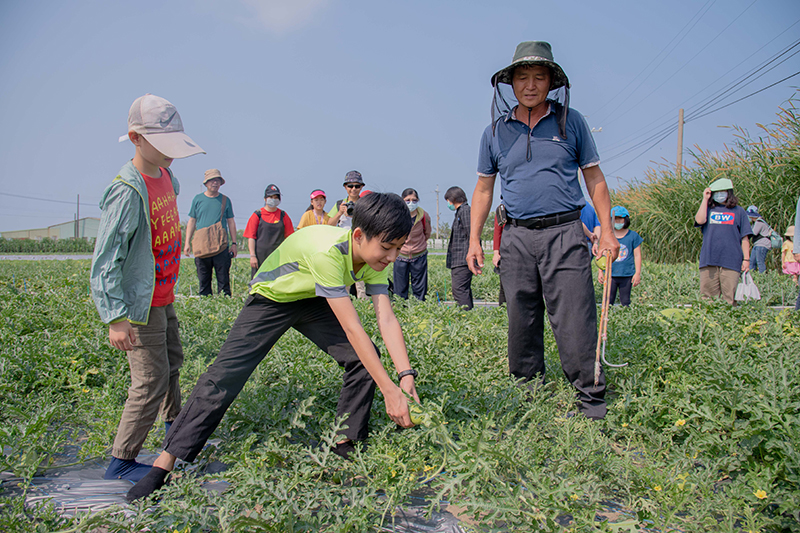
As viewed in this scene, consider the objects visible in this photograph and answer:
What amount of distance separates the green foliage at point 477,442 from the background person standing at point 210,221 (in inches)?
118

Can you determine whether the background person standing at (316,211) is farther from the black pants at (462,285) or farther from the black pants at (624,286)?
the black pants at (624,286)

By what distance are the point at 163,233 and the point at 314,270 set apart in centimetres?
95

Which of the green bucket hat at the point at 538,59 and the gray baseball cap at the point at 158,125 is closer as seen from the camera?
the gray baseball cap at the point at 158,125

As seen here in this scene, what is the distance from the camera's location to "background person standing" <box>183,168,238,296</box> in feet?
22.5

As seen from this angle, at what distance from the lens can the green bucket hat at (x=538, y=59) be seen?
9.64 ft

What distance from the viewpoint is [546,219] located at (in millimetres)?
3033

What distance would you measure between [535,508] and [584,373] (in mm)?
1264

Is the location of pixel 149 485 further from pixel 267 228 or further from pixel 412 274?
pixel 267 228

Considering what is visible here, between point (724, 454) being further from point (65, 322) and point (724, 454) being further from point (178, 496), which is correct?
point (65, 322)

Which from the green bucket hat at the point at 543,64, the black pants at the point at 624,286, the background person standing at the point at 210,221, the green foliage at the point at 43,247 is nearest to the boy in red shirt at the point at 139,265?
the green bucket hat at the point at 543,64

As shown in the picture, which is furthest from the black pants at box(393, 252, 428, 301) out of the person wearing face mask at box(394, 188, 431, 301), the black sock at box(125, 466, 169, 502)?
the black sock at box(125, 466, 169, 502)

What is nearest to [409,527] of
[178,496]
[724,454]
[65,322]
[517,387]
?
[178,496]

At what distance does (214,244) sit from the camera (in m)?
6.74

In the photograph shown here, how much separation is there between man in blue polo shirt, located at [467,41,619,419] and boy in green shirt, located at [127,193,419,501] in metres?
1.08
